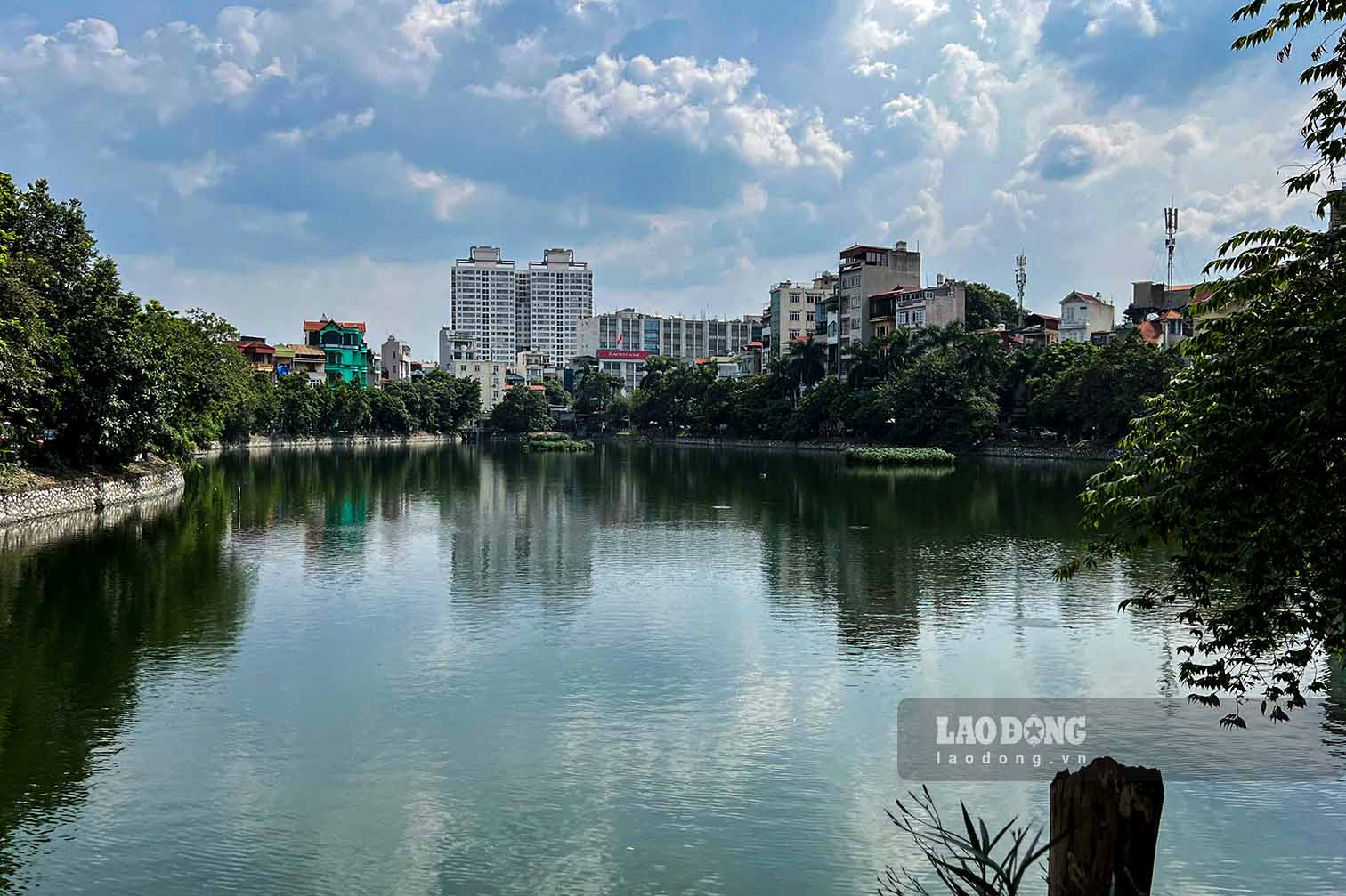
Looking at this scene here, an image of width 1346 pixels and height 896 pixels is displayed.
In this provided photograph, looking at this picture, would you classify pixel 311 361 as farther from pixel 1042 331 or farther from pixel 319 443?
pixel 1042 331

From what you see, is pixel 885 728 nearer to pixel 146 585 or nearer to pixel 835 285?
pixel 146 585

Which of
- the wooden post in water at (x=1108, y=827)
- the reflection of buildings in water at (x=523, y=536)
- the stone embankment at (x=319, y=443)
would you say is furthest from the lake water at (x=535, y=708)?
the stone embankment at (x=319, y=443)

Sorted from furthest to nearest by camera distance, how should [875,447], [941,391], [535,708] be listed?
[875,447] → [941,391] → [535,708]

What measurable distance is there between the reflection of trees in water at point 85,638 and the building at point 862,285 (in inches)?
2885

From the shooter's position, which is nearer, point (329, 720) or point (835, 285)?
point (329, 720)

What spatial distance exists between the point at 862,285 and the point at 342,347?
6294cm

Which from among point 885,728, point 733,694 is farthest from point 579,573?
point 885,728

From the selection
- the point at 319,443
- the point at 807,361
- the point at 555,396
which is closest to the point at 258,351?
the point at 319,443

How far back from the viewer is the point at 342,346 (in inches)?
4953

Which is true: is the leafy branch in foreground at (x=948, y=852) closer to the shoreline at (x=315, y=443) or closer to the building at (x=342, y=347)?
the shoreline at (x=315, y=443)

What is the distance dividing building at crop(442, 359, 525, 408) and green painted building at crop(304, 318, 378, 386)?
36.0m

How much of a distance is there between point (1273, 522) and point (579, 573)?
20162 mm

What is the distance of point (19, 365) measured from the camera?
27.0 meters

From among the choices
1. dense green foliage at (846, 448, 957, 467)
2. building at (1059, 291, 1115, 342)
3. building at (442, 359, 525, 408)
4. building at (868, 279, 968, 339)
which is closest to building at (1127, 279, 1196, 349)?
building at (1059, 291, 1115, 342)
